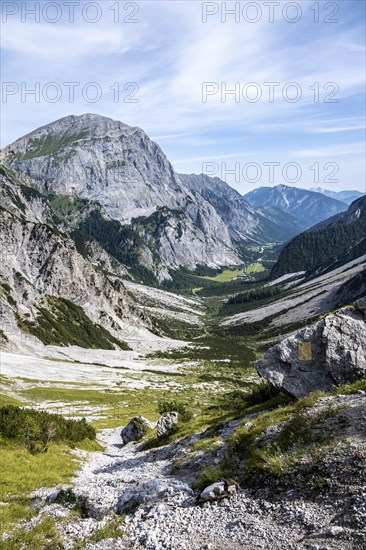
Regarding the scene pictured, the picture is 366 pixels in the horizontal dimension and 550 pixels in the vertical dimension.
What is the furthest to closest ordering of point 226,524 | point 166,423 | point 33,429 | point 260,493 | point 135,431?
1. point 135,431
2. point 166,423
3. point 33,429
4. point 260,493
5. point 226,524

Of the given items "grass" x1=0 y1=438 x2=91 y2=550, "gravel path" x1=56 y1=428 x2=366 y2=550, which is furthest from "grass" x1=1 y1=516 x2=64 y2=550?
"gravel path" x1=56 y1=428 x2=366 y2=550

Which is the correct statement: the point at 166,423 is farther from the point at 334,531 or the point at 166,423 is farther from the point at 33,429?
the point at 334,531

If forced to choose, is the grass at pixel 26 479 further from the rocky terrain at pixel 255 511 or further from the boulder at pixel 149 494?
the boulder at pixel 149 494

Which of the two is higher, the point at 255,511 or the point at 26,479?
the point at 255,511

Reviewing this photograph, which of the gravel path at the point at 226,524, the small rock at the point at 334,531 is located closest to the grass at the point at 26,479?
the gravel path at the point at 226,524

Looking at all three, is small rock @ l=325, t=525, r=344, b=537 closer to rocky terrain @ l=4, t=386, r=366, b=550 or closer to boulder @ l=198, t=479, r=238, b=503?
rocky terrain @ l=4, t=386, r=366, b=550

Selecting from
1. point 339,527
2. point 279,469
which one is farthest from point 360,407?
point 339,527

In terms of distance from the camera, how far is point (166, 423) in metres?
45.9

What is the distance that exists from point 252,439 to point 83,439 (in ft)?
98.2

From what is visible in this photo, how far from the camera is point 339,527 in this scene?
1185cm

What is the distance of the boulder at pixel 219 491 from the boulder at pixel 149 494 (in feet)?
3.81

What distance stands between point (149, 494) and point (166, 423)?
29.3 metres

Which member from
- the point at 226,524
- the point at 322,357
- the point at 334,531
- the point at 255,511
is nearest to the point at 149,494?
the point at 226,524

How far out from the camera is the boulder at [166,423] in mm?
43769
